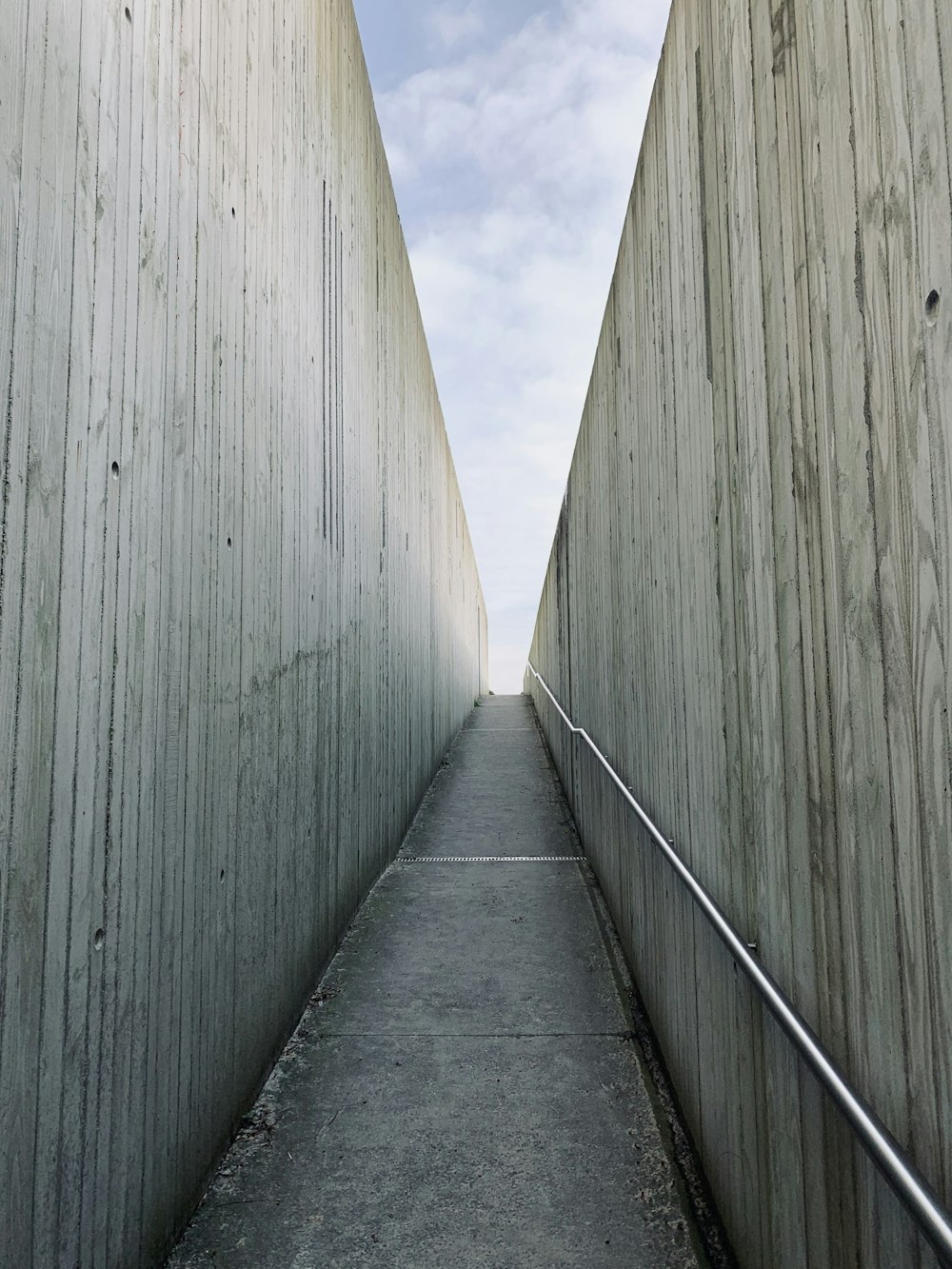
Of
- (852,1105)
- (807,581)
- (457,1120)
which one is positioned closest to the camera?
(852,1105)

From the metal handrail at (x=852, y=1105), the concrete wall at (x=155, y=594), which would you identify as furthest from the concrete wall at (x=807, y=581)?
the concrete wall at (x=155, y=594)

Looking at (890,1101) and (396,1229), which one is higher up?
(890,1101)

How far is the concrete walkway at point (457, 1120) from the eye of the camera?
2.19 meters

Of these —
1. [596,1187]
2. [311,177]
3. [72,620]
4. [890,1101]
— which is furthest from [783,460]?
[311,177]

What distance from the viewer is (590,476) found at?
17.5 ft

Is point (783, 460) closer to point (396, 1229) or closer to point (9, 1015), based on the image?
point (9, 1015)

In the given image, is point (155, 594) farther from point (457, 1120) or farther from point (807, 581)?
point (457, 1120)

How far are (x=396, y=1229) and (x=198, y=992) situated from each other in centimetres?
81

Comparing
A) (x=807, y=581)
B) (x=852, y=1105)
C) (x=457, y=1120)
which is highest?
(x=807, y=581)

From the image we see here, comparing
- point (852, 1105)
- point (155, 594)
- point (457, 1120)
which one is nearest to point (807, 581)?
point (852, 1105)

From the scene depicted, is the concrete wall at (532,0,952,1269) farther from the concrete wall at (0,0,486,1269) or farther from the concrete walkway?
the concrete wall at (0,0,486,1269)

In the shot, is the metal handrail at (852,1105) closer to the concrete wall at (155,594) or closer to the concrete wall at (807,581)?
the concrete wall at (807,581)

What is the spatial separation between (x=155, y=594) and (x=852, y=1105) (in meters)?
1.81

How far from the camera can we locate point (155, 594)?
2.14m
